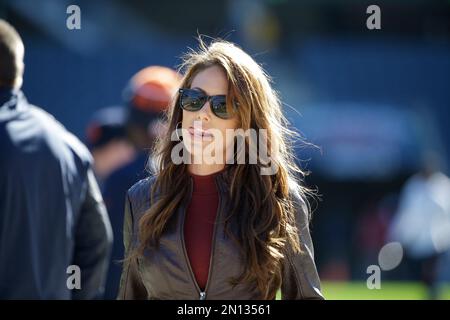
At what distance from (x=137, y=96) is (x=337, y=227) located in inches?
614

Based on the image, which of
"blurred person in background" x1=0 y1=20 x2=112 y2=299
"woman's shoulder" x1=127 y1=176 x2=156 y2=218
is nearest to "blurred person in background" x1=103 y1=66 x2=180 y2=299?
"blurred person in background" x1=0 y1=20 x2=112 y2=299

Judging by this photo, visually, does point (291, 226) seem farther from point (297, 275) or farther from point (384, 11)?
point (384, 11)

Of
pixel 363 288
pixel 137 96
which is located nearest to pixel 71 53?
pixel 363 288

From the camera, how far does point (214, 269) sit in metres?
3.22

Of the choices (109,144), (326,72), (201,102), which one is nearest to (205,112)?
(201,102)

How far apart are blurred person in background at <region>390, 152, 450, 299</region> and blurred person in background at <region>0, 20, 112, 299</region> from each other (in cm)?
903

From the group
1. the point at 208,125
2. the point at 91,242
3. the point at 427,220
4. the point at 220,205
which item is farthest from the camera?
the point at 427,220

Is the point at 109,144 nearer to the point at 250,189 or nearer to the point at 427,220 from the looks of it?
the point at 250,189

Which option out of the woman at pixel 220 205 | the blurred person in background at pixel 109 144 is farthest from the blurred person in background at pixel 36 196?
the blurred person in background at pixel 109 144

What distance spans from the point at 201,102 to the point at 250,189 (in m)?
0.38

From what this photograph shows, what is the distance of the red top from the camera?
3.26 meters

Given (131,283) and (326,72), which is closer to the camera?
(131,283)

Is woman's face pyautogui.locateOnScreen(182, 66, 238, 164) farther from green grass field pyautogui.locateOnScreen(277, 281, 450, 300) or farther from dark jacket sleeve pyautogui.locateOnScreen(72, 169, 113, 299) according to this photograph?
green grass field pyautogui.locateOnScreen(277, 281, 450, 300)

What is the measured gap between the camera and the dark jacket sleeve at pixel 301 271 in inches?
129
